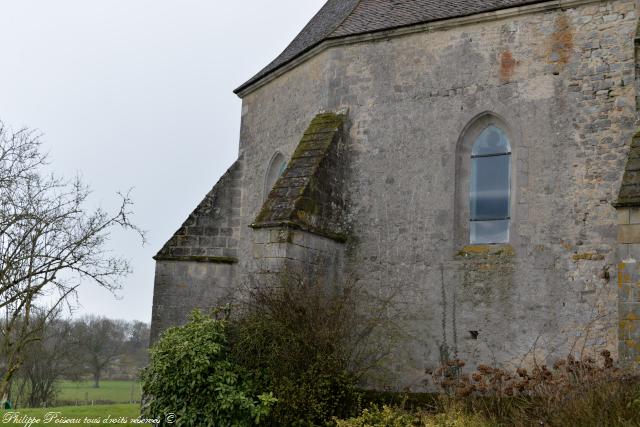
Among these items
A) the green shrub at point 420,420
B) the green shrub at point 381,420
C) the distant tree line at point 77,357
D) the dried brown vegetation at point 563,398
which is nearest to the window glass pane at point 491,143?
the dried brown vegetation at point 563,398

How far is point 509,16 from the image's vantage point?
10.8 metres

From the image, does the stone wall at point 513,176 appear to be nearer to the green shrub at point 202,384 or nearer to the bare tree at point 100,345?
the green shrub at point 202,384

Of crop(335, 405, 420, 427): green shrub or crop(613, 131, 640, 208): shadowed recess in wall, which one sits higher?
crop(613, 131, 640, 208): shadowed recess in wall

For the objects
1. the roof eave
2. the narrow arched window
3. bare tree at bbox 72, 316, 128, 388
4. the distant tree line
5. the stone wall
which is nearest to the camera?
→ the stone wall

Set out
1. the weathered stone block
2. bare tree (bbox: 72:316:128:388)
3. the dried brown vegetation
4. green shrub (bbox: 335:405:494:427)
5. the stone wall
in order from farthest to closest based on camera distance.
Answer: bare tree (bbox: 72:316:128:388) < the stone wall < the weathered stone block < green shrub (bbox: 335:405:494:427) < the dried brown vegetation

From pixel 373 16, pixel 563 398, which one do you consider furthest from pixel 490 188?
pixel 563 398

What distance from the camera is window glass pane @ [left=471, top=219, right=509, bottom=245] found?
10602 mm

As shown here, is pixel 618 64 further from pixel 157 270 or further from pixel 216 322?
pixel 157 270

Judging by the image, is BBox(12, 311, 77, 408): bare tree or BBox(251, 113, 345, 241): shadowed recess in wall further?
BBox(12, 311, 77, 408): bare tree

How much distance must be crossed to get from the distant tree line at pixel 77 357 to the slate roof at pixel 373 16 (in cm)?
1563

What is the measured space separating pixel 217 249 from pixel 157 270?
1242 millimetres

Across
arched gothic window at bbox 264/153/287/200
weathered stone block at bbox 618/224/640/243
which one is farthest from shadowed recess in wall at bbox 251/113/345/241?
weathered stone block at bbox 618/224/640/243

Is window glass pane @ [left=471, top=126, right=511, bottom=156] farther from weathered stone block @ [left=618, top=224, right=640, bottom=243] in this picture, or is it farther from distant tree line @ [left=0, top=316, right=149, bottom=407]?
distant tree line @ [left=0, top=316, right=149, bottom=407]

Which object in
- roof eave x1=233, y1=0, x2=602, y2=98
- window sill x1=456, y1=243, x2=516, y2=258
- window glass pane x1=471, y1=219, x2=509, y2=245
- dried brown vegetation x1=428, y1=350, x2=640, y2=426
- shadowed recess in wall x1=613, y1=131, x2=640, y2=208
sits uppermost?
roof eave x1=233, y1=0, x2=602, y2=98
